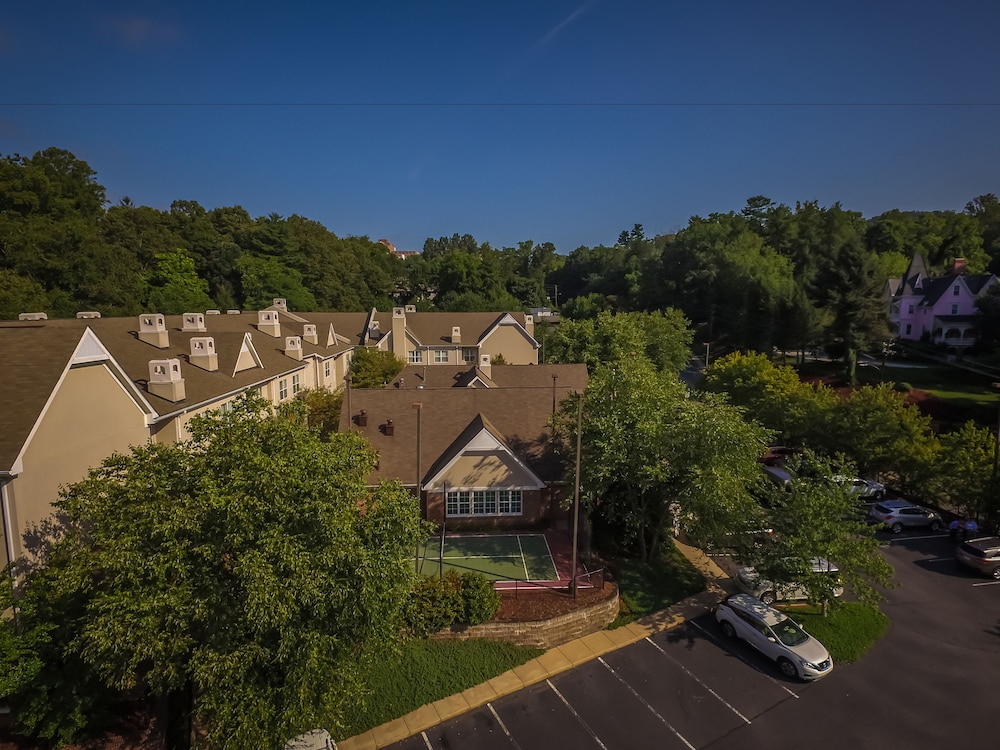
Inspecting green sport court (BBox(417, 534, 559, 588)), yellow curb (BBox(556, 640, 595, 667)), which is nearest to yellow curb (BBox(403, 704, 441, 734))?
yellow curb (BBox(556, 640, 595, 667))

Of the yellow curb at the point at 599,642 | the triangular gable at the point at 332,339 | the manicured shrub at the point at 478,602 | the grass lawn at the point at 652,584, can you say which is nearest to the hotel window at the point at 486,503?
the grass lawn at the point at 652,584

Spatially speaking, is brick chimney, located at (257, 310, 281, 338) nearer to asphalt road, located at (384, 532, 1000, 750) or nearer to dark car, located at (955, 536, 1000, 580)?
asphalt road, located at (384, 532, 1000, 750)

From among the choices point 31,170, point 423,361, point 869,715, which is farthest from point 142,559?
point 31,170

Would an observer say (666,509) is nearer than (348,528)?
No

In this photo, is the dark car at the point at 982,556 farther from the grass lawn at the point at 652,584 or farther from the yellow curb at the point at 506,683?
the yellow curb at the point at 506,683

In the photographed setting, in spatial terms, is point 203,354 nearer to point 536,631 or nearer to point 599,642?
point 536,631

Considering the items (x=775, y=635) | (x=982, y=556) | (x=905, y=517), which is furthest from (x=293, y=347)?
(x=982, y=556)

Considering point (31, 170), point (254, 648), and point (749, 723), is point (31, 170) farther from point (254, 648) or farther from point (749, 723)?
point (749, 723)
